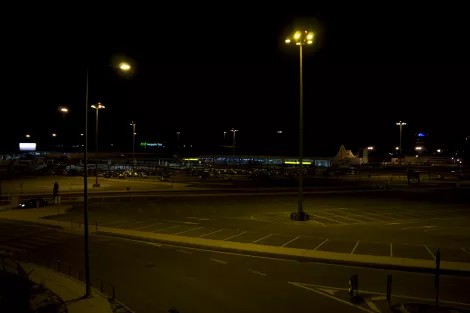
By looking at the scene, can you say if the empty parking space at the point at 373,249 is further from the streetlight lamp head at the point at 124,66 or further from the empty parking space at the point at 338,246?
the streetlight lamp head at the point at 124,66

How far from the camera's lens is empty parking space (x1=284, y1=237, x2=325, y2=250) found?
63.9 feet

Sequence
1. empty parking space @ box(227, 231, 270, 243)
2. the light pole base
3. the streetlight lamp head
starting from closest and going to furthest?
the streetlight lamp head → empty parking space @ box(227, 231, 270, 243) → the light pole base

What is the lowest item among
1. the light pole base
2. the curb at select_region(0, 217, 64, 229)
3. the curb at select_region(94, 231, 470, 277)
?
the curb at select_region(0, 217, 64, 229)

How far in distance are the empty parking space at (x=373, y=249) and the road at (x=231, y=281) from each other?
2.47m

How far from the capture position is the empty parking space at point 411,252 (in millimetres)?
17420

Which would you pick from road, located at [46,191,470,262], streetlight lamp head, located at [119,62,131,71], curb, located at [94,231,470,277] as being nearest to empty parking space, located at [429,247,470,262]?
road, located at [46,191,470,262]

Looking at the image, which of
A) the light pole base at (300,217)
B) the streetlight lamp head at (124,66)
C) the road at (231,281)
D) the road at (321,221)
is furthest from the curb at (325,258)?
the streetlight lamp head at (124,66)

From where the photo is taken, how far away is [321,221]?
2695 centimetres

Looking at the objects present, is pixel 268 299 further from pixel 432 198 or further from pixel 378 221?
pixel 432 198

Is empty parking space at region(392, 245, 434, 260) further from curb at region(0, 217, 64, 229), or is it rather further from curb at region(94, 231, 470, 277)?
curb at region(0, 217, 64, 229)

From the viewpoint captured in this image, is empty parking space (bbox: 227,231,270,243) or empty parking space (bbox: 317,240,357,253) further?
empty parking space (bbox: 227,231,270,243)

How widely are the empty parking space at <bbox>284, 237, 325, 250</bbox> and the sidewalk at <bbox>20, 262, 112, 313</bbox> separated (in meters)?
9.84

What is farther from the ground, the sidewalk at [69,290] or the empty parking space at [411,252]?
the empty parking space at [411,252]

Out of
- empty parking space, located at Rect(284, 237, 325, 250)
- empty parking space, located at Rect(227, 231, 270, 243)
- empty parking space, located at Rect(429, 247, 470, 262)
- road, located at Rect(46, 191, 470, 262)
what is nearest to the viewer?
empty parking space, located at Rect(429, 247, 470, 262)
